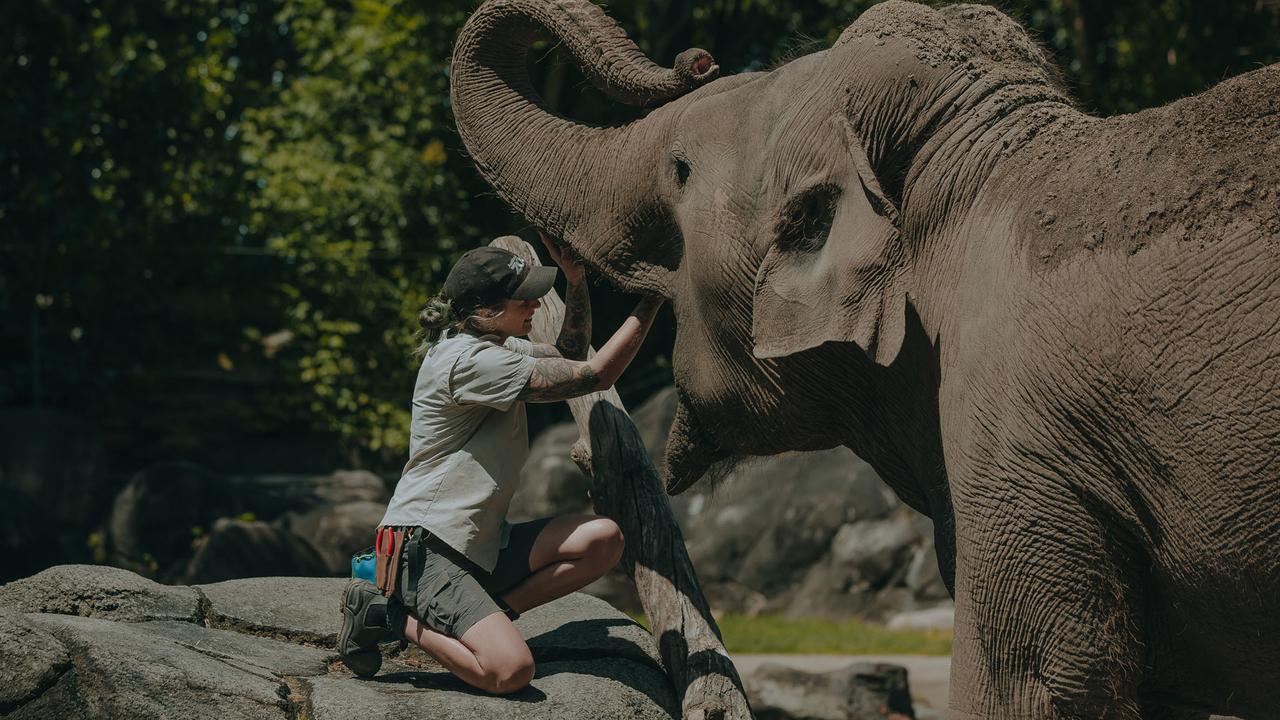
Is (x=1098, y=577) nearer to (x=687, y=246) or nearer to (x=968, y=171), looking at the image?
(x=968, y=171)

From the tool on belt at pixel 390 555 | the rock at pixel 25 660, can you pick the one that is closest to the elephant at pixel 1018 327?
the tool on belt at pixel 390 555

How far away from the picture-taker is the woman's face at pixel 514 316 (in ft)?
14.8

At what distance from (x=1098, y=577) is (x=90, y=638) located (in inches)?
102

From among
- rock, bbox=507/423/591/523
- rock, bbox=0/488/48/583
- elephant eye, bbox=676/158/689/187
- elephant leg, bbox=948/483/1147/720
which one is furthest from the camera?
rock, bbox=507/423/591/523

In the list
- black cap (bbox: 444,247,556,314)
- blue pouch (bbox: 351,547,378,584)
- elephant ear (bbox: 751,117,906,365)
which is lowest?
blue pouch (bbox: 351,547,378,584)

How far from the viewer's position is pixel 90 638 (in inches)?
154

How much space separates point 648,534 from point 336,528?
249 inches

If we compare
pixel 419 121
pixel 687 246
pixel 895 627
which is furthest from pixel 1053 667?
pixel 419 121

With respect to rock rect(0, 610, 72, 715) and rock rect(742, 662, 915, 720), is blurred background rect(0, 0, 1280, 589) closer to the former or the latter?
rock rect(742, 662, 915, 720)

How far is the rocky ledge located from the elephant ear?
151cm

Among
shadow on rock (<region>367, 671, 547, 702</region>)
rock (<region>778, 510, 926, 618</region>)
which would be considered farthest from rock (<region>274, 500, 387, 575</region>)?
shadow on rock (<region>367, 671, 547, 702</region>)

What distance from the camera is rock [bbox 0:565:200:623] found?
15.4 feet

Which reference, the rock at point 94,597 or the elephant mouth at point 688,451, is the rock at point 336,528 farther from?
the elephant mouth at point 688,451

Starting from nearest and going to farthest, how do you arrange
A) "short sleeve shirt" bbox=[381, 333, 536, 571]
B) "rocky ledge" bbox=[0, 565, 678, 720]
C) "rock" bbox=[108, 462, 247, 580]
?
"rocky ledge" bbox=[0, 565, 678, 720], "short sleeve shirt" bbox=[381, 333, 536, 571], "rock" bbox=[108, 462, 247, 580]
